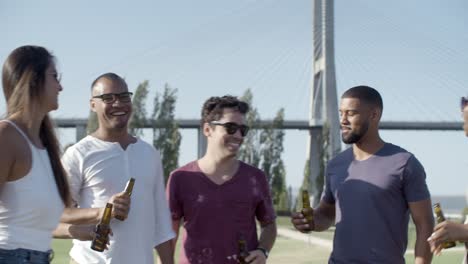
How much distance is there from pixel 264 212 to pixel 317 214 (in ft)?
1.35

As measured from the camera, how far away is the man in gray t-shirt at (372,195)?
12.9ft

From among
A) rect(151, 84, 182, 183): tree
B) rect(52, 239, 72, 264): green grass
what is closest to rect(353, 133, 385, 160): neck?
rect(52, 239, 72, 264): green grass

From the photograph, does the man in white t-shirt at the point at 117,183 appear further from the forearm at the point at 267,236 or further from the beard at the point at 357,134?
the beard at the point at 357,134

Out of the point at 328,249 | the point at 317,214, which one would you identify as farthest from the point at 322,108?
the point at 317,214

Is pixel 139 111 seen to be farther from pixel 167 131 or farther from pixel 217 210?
pixel 217 210

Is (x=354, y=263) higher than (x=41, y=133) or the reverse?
the reverse

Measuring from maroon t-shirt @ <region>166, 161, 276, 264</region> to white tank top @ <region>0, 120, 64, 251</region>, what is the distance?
1.13 metres

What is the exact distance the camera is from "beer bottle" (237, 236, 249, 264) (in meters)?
A: 3.97

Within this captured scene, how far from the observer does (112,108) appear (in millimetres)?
3936

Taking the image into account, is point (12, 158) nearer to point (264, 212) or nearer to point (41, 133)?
point (41, 133)

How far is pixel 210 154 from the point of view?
13.9 ft

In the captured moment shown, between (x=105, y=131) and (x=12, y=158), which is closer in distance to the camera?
(x=12, y=158)

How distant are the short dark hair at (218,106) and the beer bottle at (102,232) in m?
0.92

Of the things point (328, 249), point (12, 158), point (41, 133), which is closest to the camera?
point (12, 158)
